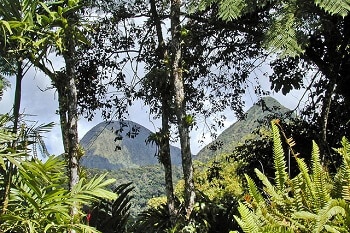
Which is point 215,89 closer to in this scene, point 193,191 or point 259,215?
point 193,191

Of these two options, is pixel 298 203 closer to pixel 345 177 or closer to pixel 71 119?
pixel 345 177

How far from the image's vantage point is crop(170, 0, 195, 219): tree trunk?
650cm

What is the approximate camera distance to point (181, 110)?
21.9 feet

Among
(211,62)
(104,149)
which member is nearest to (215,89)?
(211,62)

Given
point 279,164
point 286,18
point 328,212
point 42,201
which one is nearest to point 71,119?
point 42,201

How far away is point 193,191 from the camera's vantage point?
21.2 feet

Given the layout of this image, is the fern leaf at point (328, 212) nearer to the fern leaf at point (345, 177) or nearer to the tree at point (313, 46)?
the fern leaf at point (345, 177)

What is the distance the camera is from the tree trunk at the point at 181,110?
650cm

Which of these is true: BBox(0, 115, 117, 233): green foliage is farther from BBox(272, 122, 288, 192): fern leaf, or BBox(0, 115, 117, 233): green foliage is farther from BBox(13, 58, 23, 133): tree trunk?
BBox(272, 122, 288, 192): fern leaf

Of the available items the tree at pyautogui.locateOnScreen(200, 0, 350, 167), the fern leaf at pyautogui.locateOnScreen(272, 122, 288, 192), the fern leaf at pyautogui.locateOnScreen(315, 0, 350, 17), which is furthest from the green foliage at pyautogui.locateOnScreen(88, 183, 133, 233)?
the fern leaf at pyautogui.locateOnScreen(272, 122, 288, 192)

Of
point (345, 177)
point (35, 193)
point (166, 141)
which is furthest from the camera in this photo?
point (166, 141)

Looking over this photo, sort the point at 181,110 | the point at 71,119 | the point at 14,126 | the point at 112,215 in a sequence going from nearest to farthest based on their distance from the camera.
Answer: the point at 14,126, the point at 71,119, the point at 181,110, the point at 112,215

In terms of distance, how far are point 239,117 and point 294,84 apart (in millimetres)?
2143

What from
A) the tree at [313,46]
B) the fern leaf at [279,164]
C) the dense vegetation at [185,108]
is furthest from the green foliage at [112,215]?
the fern leaf at [279,164]
